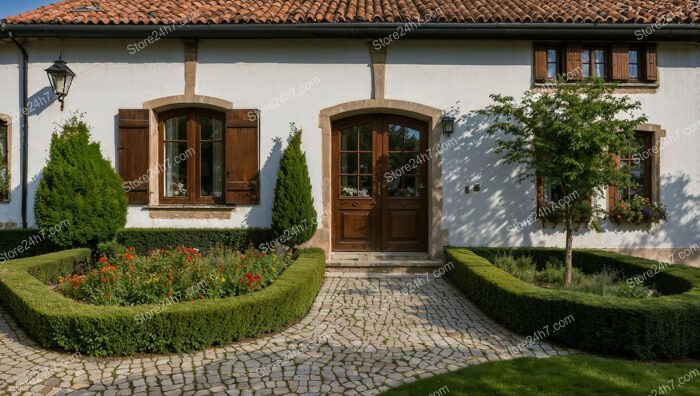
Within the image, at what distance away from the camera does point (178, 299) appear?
15.8ft

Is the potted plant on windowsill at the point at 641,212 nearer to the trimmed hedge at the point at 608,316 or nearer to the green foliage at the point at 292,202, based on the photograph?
the trimmed hedge at the point at 608,316

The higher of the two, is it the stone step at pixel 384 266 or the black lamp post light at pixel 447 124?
the black lamp post light at pixel 447 124

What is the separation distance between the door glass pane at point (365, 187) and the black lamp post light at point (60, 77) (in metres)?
5.96

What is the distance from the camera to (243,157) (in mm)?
8000

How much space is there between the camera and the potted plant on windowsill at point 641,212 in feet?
25.3

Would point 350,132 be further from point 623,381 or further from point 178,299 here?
point 623,381

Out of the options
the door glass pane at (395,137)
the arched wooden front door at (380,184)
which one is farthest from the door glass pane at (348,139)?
the door glass pane at (395,137)

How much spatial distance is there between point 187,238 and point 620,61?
898 cm

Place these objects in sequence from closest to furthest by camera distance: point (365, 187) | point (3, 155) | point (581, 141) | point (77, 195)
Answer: point (581, 141) → point (77, 195) → point (3, 155) → point (365, 187)

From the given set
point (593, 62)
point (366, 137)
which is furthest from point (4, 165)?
point (593, 62)

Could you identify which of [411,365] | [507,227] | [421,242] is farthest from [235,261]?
[507,227]

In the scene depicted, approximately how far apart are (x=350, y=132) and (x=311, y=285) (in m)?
3.80

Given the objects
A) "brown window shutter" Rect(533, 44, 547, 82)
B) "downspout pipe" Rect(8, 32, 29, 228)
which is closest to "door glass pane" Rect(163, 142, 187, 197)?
"downspout pipe" Rect(8, 32, 29, 228)

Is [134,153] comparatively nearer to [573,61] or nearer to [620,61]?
[573,61]
